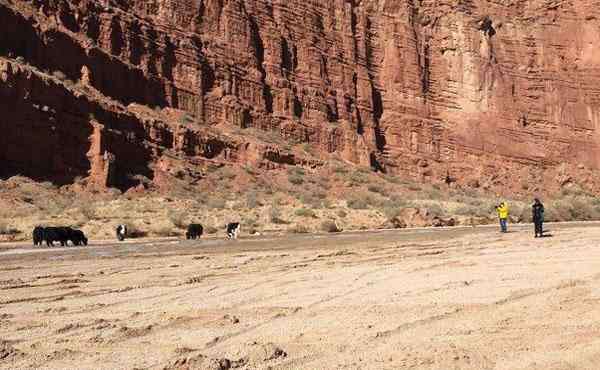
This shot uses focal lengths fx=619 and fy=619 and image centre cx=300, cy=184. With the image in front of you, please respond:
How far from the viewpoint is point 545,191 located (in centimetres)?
5353

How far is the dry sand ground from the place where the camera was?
13.8 ft

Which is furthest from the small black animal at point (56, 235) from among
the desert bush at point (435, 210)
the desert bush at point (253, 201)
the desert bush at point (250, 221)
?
the desert bush at point (435, 210)

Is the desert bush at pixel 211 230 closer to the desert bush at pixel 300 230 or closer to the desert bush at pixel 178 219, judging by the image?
the desert bush at pixel 178 219

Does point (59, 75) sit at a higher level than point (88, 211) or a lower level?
higher

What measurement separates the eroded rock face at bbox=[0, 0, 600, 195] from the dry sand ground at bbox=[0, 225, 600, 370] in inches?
981

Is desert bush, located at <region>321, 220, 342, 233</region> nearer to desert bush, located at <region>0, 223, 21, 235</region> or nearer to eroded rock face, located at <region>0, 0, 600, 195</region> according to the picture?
desert bush, located at <region>0, 223, 21, 235</region>

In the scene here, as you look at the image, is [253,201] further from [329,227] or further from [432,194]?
[432,194]

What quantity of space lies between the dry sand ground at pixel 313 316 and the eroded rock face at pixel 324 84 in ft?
81.8

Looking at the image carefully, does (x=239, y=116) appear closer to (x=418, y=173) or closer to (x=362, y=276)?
(x=418, y=173)

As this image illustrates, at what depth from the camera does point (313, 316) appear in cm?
564

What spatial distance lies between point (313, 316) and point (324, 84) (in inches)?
1825

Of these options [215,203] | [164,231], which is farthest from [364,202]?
[164,231]

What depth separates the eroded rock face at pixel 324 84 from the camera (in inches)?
1332

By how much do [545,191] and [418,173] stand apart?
11.4m
